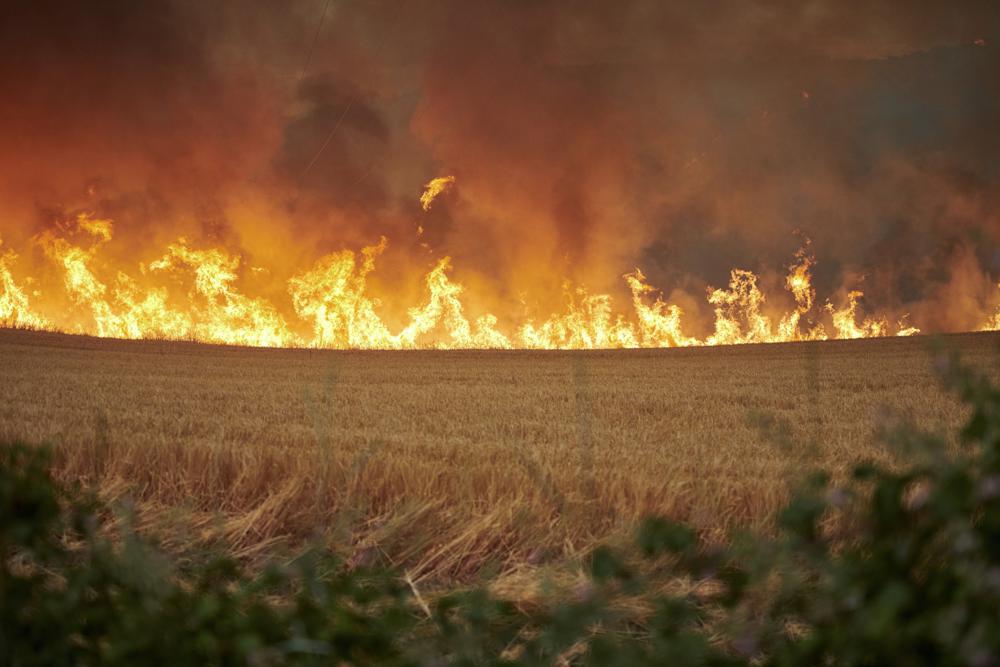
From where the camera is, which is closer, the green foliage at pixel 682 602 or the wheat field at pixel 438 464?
the green foliage at pixel 682 602

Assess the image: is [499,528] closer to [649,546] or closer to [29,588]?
[29,588]

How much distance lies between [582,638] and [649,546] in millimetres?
1699

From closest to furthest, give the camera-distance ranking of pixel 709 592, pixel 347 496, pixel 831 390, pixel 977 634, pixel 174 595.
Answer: pixel 977 634 < pixel 174 595 < pixel 709 592 < pixel 347 496 < pixel 831 390

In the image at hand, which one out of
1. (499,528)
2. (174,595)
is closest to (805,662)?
(174,595)

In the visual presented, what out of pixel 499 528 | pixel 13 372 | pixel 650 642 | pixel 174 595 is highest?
pixel 13 372

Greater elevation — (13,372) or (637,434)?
(13,372)

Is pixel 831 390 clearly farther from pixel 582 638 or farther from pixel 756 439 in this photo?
pixel 582 638

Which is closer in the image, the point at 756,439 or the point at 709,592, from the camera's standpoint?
the point at 709,592

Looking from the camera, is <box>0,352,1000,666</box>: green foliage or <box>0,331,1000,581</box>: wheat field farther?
<box>0,331,1000,581</box>: wheat field

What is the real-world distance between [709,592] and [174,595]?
8.48 ft

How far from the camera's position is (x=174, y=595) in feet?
5.97

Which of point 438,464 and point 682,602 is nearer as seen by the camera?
point 682,602

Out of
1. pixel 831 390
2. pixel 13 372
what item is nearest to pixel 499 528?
pixel 831 390

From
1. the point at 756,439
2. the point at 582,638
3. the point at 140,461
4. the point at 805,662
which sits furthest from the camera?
the point at 756,439
